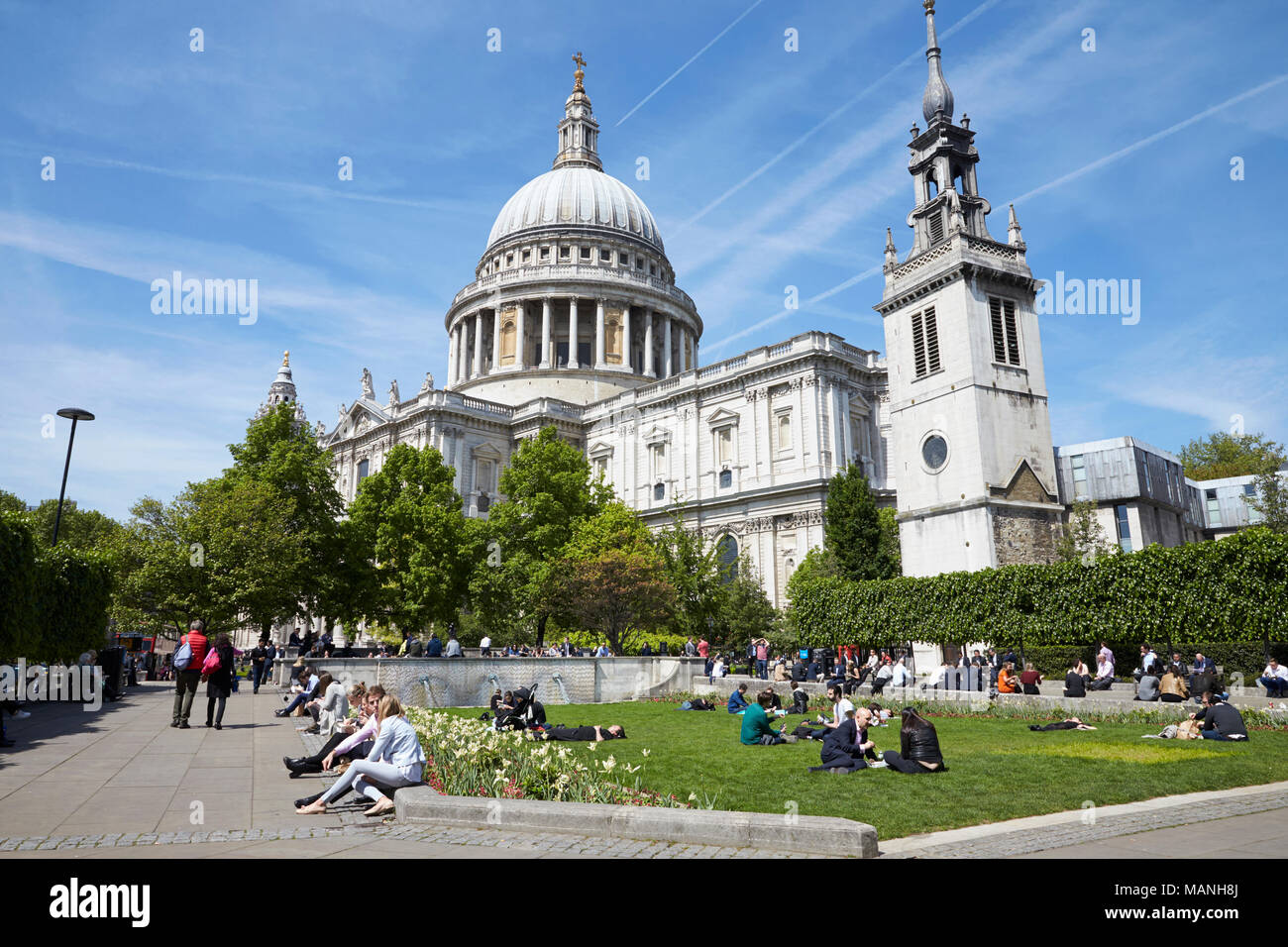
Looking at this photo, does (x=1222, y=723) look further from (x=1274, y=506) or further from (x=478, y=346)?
(x=478, y=346)

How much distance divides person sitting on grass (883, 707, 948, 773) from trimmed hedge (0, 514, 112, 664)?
17.5 metres

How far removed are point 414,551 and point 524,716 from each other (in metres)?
28.1

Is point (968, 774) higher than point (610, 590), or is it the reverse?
point (610, 590)

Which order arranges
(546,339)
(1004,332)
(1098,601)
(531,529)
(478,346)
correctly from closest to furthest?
(1098,601), (1004,332), (531,529), (546,339), (478,346)

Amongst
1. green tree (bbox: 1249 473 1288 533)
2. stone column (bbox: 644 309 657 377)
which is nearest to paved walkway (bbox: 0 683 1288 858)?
green tree (bbox: 1249 473 1288 533)

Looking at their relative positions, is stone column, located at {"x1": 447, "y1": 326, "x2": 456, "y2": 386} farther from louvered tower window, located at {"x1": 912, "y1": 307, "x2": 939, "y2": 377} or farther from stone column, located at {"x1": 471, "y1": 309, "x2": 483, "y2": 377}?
louvered tower window, located at {"x1": 912, "y1": 307, "x2": 939, "y2": 377}

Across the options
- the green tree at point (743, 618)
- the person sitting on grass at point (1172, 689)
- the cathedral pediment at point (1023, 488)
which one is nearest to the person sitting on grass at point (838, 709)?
the person sitting on grass at point (1172, 689)

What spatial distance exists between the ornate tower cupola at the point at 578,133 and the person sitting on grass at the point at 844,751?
92108 mm

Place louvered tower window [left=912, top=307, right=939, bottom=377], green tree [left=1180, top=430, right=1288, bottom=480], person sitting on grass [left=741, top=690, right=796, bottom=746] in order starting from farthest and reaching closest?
green tree [left=1180, top=430, right=1288, bottom=480]
louvered tower window [left=912, top=307, right=939, bottom=377]
person sitting on grass [left=741, top=690, right=796, bottom=746]

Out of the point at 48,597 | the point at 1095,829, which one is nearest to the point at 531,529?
the point at 48,597

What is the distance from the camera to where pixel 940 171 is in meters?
35.9

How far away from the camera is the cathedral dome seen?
8550cm
